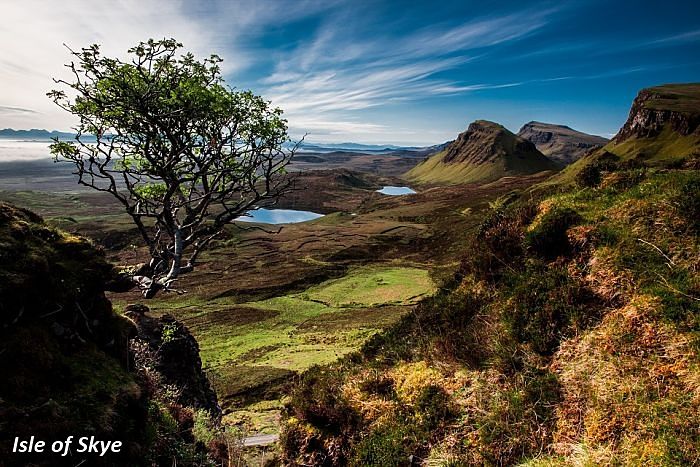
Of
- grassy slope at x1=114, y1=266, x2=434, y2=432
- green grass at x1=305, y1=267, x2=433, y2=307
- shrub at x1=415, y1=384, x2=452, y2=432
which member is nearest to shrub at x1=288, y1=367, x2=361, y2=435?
shrub at x1=415, y1=384, x2=452, y2=432

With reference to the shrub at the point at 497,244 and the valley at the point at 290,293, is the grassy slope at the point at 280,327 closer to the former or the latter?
the valley at the point at 290,293

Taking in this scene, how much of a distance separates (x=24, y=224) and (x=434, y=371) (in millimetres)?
10977

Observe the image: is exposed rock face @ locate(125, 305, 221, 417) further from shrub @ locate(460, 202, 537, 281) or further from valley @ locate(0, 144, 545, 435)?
shrub @ locate(460, 202, 537, 281)

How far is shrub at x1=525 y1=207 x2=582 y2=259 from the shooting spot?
38.6ft

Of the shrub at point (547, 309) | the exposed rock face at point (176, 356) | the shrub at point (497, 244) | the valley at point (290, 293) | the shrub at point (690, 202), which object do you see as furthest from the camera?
the valley at point (290, 293)

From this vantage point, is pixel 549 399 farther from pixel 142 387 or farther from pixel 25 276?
pixel 25 276

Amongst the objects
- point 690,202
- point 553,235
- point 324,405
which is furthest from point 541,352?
point 324,405

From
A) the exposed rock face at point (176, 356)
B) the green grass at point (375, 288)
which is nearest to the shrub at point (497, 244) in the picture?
the exposed rock face at point (176, 356)

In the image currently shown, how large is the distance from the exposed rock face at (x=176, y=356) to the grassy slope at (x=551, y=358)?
26.1ft

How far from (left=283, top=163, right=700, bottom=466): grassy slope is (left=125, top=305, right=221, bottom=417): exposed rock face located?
7968mm

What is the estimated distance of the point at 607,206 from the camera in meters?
11.6

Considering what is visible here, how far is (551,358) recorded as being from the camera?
30.5 feet

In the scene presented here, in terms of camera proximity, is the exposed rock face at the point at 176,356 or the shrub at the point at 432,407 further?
the exposed rock face at the point at 176,356

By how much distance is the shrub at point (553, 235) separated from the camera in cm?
1177
